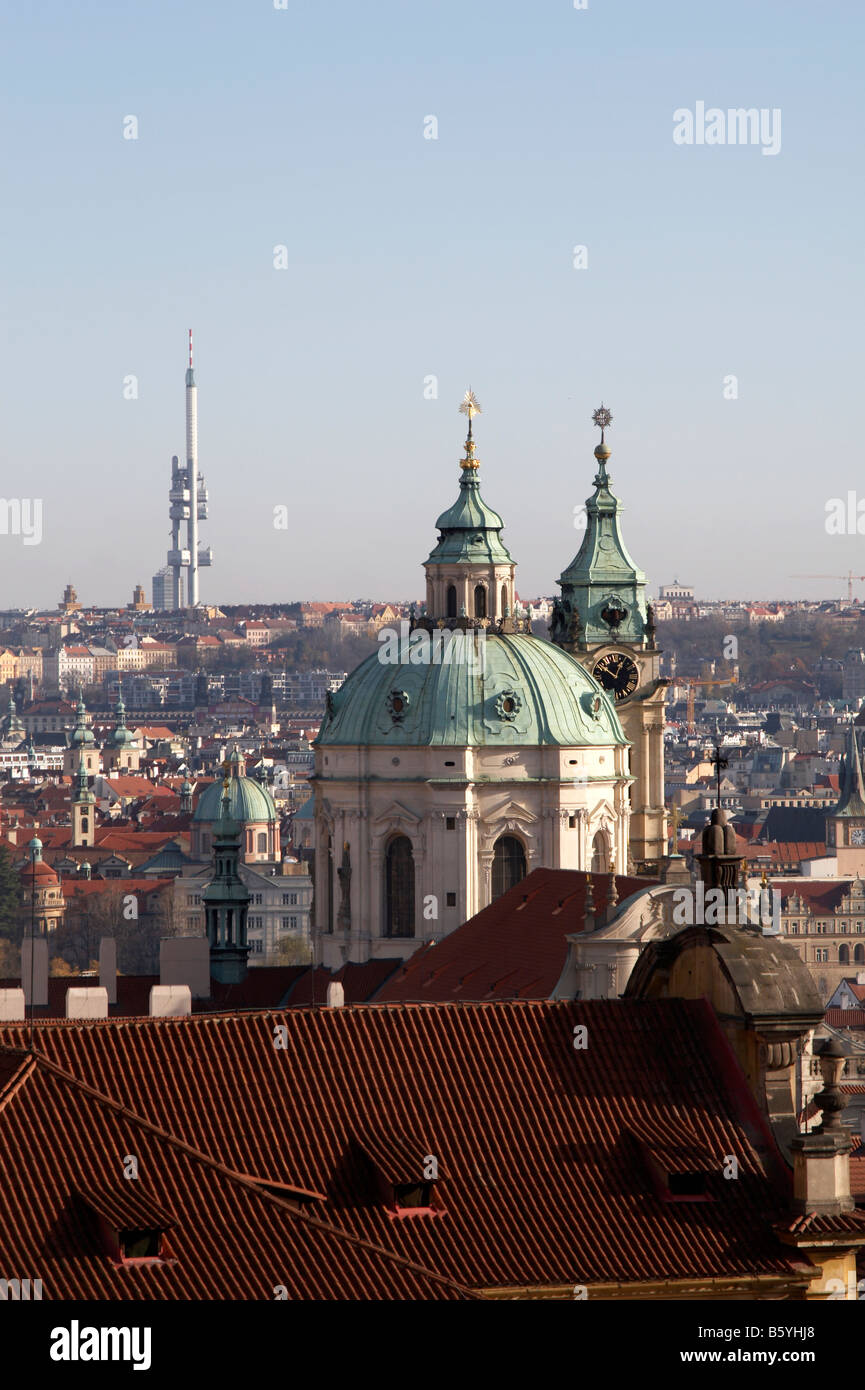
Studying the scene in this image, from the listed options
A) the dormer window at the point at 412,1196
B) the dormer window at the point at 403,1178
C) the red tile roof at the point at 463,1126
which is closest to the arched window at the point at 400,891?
the red tile roof at the point at 463,1126

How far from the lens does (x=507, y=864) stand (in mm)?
72750

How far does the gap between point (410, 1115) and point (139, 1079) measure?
2089 mm

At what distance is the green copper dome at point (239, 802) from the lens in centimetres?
11706

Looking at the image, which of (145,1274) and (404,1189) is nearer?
(145,1274)

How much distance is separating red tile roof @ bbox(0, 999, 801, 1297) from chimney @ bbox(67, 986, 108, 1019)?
5.00 m

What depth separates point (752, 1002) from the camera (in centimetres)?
2822

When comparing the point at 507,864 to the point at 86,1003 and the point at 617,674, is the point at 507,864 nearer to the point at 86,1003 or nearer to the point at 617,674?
the point at 617,674

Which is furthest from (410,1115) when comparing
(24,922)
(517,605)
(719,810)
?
(24,922)

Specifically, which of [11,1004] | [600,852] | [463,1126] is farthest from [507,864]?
[463,1126]

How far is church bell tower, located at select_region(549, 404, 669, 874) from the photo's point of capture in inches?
3140

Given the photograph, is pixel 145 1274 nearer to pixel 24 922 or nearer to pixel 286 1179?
pixel 286 1179

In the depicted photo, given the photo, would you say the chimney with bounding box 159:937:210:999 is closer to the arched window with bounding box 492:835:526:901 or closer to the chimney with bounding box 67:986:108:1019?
the arched window with bounding box 492:835:526:901

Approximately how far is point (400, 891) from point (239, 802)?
188 ft
